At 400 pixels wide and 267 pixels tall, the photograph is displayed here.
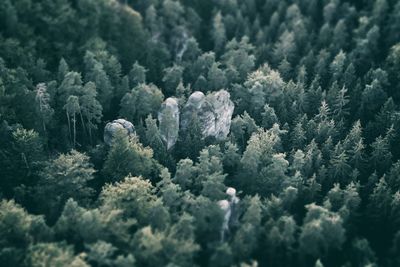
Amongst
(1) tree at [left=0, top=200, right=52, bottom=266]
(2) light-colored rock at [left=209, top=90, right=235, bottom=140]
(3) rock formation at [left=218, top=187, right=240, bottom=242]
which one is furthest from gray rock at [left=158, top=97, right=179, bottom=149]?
(1) tree at [left=0, top=200, right=52, bottom=266]

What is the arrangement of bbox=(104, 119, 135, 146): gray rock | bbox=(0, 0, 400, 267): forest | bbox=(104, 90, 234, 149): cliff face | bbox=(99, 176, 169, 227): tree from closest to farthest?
1. bbox=(0, 0, 400, 267): forest
2. bbox=(99, 176, 169, 227): tree
3. bbox=(104, 119, 135, 146): gray rock
4. bbox=(104, 90, 234, 149): cliff face

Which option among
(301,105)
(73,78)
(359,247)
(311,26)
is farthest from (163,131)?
(311,26)

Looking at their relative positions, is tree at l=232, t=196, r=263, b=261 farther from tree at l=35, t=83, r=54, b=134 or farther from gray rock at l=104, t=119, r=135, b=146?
tree at l=35, t=83, r=54, b=134

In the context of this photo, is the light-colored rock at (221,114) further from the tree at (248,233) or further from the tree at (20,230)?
the tree at (20,230)

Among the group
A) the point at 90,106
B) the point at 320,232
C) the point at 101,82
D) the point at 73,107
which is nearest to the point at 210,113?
the point at 90,106

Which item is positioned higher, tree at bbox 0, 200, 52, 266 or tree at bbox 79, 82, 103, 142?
tree at bbox 79, 82, 103, 142

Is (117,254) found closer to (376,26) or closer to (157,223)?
(157,223)

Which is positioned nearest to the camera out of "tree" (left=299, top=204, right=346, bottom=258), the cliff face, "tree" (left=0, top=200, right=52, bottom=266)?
"tree" (left=0, top=200, right=52, bottom=266)
